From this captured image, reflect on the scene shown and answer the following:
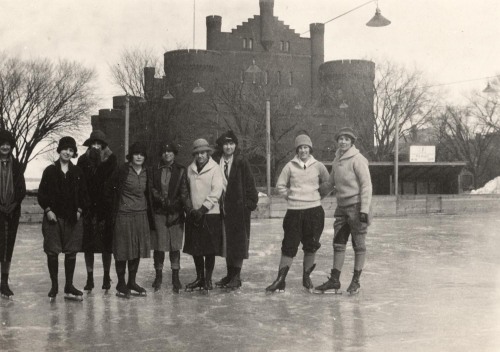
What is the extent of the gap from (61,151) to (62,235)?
856 millimetres

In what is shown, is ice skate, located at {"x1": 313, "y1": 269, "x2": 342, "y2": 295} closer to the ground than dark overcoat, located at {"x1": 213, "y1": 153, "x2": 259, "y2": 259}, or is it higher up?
closer to the ground

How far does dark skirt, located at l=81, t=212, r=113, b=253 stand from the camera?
6949 mm

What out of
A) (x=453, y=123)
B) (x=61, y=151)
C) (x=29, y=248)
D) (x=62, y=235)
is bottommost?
(x=29, y=248)

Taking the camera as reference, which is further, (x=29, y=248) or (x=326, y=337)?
(x=29, y=248)

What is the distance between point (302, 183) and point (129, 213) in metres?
1.91

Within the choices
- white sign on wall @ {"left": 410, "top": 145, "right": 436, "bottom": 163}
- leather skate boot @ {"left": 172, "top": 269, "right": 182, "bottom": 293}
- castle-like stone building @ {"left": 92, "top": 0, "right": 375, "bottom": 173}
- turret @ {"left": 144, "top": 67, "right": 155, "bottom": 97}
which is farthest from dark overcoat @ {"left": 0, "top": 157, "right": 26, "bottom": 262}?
turret @ {"left": 144, "top": 67, "right": 155, "bottom": 97}

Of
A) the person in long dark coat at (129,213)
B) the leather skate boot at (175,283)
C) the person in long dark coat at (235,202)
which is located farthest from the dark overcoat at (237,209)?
the person in long dark coat at (129,213)

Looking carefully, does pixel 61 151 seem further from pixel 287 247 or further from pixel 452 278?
pixel 452 278

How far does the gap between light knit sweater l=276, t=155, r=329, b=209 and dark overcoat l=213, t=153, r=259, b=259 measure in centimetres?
38

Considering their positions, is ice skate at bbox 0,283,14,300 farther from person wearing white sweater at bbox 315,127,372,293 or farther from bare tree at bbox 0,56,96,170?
bare tree at bbox 0,56,96,170

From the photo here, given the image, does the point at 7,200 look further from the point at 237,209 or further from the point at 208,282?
the point at 237,209

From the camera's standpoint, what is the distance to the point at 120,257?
6816mm

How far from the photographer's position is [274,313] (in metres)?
6.12

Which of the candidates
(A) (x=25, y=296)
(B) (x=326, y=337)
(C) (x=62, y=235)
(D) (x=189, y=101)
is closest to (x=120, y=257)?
(C) (x=62, y=235)
